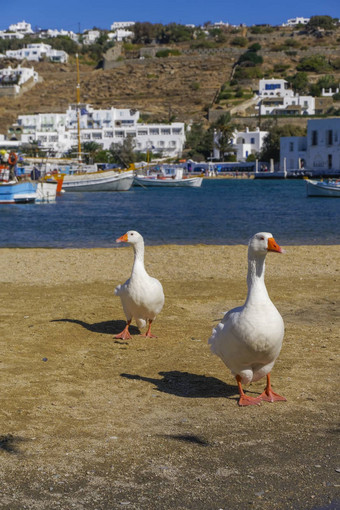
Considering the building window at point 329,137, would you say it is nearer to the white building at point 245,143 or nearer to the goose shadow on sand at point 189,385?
the white building at point 245,143

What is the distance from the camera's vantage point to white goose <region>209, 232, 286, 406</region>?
5.68 metres

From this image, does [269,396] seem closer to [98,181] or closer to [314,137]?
[98,181]

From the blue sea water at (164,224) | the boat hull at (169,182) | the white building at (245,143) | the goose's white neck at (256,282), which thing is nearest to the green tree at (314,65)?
the white building at (245,143)

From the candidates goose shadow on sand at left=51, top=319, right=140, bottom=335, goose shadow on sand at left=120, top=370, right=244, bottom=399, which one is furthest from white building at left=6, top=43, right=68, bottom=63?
goose shadow on sand at left=120, top=370, right=244, bottom=399

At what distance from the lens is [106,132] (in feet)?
396

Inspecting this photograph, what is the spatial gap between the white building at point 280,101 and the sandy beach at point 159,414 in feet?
391

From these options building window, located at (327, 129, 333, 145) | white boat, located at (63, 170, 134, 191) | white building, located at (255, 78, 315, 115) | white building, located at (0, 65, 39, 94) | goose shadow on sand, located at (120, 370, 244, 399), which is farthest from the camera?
white building, located at (0, 65, 39, 94)

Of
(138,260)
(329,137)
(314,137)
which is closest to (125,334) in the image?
(138,260)

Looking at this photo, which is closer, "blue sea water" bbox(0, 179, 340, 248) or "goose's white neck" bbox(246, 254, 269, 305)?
"goose's white neck" bbox(246, 254, 269, 305)

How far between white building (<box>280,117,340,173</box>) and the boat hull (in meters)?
27.5

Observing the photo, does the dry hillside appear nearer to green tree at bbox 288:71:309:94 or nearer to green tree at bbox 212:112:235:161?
green tree at bbox 288:71:309:94

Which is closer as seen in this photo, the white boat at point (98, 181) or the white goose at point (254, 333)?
the white goose at point (254, 333)

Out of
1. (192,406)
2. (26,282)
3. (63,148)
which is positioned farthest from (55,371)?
(63,148)

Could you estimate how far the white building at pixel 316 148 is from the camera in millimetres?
98750
